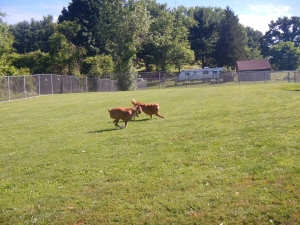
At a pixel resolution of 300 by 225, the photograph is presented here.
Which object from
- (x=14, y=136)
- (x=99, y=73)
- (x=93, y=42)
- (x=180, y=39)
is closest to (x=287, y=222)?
(x=14, y=136)

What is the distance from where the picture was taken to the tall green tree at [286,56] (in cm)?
8475

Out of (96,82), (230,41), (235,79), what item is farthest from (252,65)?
(96,82)

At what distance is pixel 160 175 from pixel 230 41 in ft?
259

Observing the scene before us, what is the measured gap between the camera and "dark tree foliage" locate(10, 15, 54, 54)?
257 feet

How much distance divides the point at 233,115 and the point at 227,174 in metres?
6.64

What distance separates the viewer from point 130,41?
5328 centimetres

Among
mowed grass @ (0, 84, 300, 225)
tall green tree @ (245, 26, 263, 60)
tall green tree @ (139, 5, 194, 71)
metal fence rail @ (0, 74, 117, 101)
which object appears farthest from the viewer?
tall green tree @ (245, 26, 263, 60)

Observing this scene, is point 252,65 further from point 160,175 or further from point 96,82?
point 160,175

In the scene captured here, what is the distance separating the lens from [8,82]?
95.4ft

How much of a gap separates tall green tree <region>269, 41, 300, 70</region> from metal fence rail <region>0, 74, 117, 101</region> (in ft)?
167

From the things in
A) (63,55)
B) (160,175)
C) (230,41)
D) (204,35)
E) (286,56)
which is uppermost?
(204,35)

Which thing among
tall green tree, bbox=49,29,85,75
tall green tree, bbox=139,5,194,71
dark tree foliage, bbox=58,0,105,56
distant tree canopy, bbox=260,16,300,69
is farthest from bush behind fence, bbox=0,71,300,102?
distant tree canopy, bbox=260,16,300,69

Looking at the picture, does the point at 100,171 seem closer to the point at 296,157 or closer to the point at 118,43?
the point at 296,157

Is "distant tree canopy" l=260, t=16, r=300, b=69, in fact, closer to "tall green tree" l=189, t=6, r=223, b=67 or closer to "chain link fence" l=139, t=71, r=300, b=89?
"tall green tree" l=189, t=6, r=223, b=67
